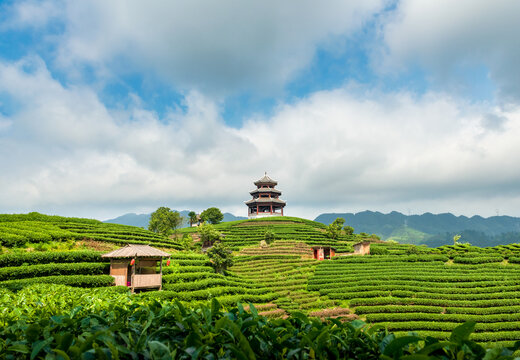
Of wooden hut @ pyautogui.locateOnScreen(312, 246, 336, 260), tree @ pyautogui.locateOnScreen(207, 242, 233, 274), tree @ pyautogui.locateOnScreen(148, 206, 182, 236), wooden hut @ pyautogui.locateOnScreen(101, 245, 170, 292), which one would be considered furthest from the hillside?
tree @ pyautogui.locateOnScreen(148, 206, 182, 236)

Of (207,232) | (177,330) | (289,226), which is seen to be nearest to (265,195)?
(289,226)

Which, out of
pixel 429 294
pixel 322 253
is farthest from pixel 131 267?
pixel 322 253

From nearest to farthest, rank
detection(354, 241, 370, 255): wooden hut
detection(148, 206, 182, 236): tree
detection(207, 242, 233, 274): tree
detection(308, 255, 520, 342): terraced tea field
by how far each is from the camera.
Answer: detection(308, 255, 520, 342): terraced tea field
detection(207, 242, 233, 274): tree
detection(354, 241, 370, 255): wooden hut
detection(148, 206, 182, 236): tree

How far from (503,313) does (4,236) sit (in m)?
33.5

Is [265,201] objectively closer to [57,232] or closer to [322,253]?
[322,253]

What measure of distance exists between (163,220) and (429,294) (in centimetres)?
4897

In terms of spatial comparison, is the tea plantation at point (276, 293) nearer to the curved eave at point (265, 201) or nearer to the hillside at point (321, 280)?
the hillside at point (321, 280)

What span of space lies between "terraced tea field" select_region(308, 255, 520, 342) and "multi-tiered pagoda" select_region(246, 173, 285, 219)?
39.8 m

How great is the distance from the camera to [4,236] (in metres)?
20.3

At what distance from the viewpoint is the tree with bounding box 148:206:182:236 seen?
58619mm

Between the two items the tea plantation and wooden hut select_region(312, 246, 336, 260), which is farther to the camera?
wooden hut select_region(312, 246, 336, 260)

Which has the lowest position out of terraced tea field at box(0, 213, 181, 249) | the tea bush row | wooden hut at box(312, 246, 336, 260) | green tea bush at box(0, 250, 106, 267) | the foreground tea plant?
wooden hut at box(312, 246, 336, 260)

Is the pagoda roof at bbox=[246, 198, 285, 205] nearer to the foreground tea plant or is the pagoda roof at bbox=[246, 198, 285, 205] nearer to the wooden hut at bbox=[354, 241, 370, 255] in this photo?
the wooden hut at bbox=[354, 241, 370, 255]

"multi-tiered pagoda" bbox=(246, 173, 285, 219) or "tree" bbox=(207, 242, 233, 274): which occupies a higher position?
"multi-tiered pagoda" bbox=(246, 173, 285, 219)
